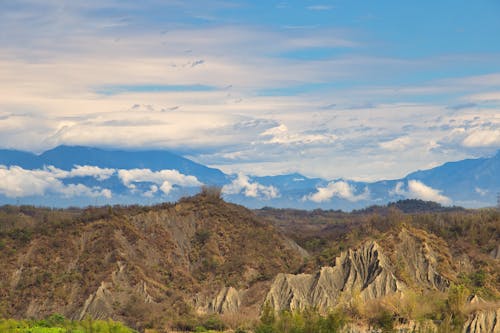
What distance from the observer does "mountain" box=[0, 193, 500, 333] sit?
10212 cm

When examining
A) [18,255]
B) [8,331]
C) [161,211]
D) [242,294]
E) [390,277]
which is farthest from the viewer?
[161,211]

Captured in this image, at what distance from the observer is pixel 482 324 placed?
95.3m

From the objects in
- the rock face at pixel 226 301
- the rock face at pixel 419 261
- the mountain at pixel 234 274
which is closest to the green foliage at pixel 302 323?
the mountain at pixel 234 274

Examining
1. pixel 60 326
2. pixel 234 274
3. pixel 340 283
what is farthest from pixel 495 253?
pixel 60 326

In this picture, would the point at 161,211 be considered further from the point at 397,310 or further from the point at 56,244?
the point at 397,310

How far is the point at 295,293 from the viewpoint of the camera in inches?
4751

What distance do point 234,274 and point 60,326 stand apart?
3376 cm

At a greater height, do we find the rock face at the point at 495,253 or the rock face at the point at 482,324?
the rock face at the point at 495,253

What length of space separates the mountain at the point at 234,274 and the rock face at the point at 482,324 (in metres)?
0.11

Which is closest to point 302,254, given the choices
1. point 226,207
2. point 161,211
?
point 226,207

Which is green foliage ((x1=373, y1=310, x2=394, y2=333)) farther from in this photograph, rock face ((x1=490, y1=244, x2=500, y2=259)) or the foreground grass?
rock face ((x1=490, y1=244, x2=500, y2=259))

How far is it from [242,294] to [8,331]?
118ft

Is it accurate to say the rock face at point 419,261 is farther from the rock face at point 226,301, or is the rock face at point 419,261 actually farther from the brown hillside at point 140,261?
the rock face at point 226,301

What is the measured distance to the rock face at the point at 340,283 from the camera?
387 feet
